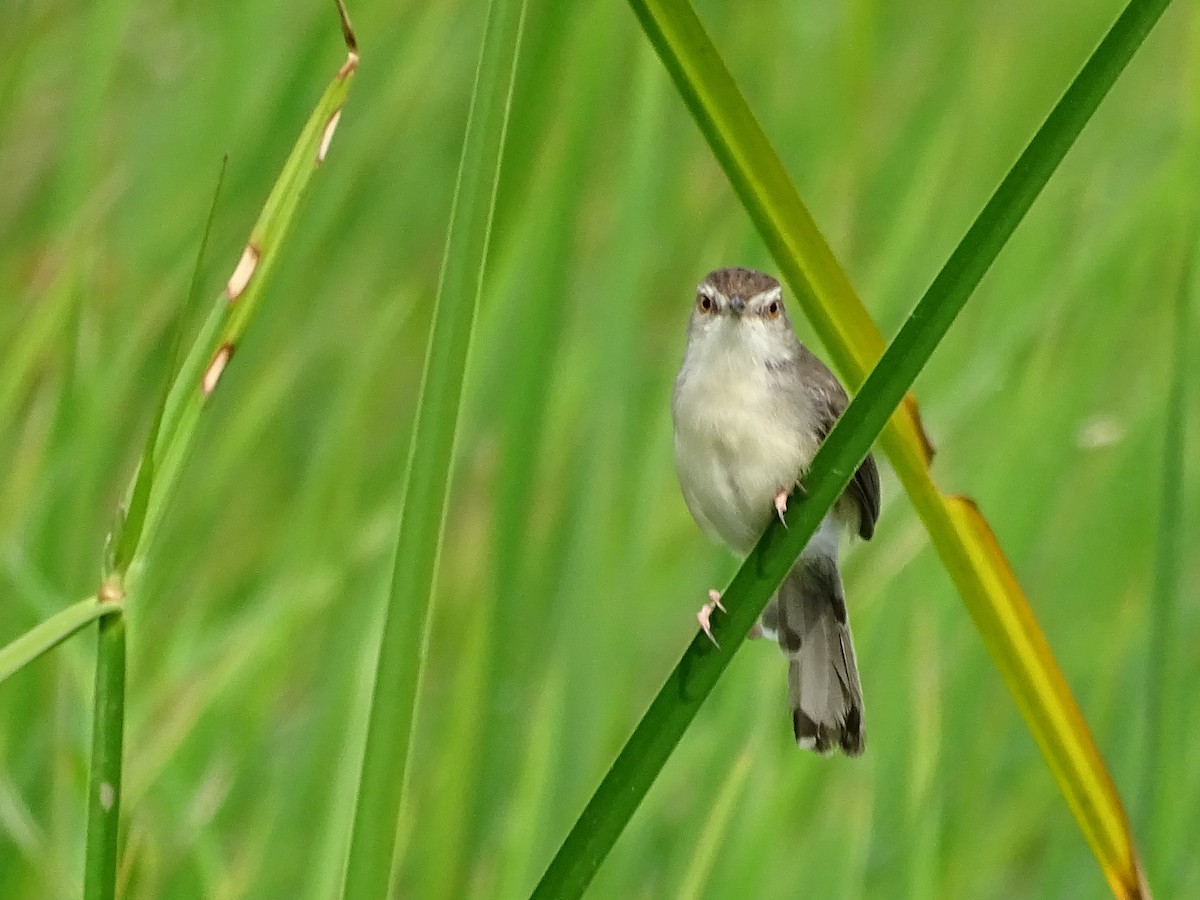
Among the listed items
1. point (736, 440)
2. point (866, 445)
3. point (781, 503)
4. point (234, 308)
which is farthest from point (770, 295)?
point (234, 308)

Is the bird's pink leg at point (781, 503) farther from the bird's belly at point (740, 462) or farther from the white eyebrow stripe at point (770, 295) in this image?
the white eyebrow stripe at point (770, 295)

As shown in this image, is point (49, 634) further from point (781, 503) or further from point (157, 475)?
point (781, 503)

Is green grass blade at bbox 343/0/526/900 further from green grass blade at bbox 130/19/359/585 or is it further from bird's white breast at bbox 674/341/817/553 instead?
bird's white breast at bbox 674/341/817/553

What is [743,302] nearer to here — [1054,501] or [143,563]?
[1054,501]

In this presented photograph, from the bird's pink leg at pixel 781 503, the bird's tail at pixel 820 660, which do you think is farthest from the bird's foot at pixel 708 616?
the bird's tail at pixel 820 660

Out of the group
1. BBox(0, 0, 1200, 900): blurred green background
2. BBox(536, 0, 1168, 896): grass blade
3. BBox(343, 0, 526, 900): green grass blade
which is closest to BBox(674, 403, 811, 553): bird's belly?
BBox(0, 0, 1200, 900): blurred green background

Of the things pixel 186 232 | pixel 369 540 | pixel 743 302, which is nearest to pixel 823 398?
pixel 743 302
